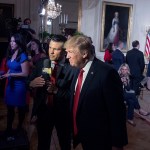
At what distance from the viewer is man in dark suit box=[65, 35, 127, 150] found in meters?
2.02

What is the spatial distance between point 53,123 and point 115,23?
6.93 m

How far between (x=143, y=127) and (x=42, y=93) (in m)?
3.05

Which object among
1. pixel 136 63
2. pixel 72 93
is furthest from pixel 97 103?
pixel 136 63

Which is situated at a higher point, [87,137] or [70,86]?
[70,86]

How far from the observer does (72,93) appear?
94.1 inches

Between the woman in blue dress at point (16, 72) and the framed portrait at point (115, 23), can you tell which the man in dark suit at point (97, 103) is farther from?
the framed portrait at point (115, 23)

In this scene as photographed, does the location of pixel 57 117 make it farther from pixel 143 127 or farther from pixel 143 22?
pixel 143 22

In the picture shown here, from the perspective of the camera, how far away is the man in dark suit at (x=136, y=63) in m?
7.11

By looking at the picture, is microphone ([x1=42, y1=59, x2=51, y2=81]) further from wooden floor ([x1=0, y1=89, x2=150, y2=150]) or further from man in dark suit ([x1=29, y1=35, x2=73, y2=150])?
wooden floor ([x1=0, y1=89, x2=150, y2=150])

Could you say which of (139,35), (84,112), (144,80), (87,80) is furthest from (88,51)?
(139,35)

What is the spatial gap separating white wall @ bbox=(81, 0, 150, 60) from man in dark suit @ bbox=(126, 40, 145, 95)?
180 cm

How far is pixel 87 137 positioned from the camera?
86.2 inches

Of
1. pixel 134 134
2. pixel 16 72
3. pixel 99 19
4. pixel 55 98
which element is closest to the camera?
pixel 55 98

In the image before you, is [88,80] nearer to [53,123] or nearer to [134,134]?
[53,123]
